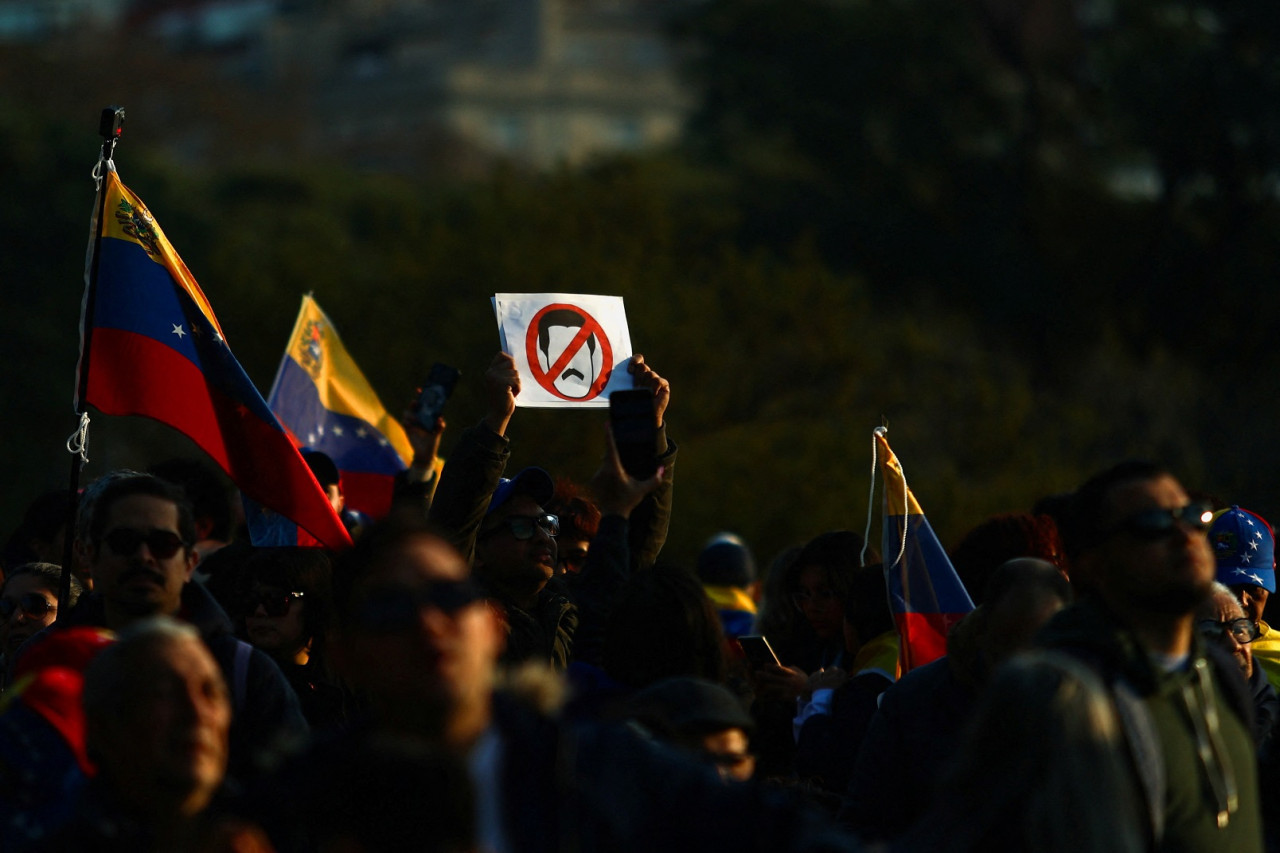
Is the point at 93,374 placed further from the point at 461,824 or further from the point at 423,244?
the point at 423,244

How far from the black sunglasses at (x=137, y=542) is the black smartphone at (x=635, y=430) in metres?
1.57

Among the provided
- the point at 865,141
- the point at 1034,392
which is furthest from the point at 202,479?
the point at 865,141

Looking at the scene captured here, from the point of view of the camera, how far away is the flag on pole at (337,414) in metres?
8.66

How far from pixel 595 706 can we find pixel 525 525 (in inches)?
73.9

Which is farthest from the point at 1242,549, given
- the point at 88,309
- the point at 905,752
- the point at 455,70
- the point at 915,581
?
the point at 455,70

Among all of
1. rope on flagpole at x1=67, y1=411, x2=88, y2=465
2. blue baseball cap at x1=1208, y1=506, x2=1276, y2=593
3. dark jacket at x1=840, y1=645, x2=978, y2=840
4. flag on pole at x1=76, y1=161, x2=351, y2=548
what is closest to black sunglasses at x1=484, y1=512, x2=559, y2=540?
flag on pole at x1=76, y1=161, x2=351, y2=548

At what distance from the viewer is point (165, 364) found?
20.2ft

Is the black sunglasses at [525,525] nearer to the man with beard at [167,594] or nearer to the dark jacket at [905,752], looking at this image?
the man with beard at [167,594]

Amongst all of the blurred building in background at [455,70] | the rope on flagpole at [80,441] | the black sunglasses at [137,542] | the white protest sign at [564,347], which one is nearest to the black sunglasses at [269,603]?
the rope on flagpole at [80,441]

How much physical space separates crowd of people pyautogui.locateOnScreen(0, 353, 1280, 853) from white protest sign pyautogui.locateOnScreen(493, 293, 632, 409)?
28.4 inches

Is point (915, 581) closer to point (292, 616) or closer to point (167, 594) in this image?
point (292, 616)

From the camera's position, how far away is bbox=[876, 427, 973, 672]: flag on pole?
5.85 metres

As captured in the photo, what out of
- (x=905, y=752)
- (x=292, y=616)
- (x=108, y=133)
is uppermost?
(x=108, y=133)

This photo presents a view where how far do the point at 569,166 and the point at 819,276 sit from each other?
5138 mm
